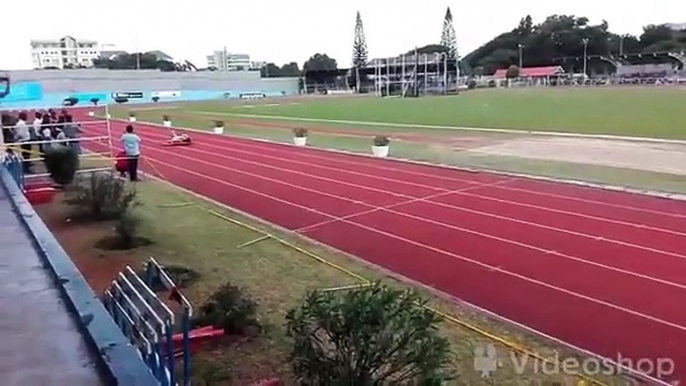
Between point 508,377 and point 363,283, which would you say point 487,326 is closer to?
point 508,377

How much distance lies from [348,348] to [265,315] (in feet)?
10.9

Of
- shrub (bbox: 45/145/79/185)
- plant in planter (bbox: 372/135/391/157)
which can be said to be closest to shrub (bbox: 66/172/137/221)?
shrub (bbox: 45/145/79/185)

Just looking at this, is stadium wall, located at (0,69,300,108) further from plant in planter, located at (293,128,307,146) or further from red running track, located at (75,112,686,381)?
red running track, located at (75,112,686,381)

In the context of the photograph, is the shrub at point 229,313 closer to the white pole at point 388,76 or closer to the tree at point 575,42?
the white pole at point 388,76

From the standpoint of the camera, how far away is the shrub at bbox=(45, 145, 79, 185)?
52.8 ft

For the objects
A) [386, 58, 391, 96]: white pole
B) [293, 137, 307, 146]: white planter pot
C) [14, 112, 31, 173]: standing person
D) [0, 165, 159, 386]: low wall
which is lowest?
[0, 165, 159, 386]: low wall

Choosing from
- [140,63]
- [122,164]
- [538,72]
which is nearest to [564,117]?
[122,164]

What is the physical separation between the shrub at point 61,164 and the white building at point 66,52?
117980mm

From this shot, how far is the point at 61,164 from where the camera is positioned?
16219mm

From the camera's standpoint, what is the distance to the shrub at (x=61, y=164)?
16094mm

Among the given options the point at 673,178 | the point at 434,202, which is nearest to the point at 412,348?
the point at 434,202

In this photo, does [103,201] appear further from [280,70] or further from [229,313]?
[280,70]

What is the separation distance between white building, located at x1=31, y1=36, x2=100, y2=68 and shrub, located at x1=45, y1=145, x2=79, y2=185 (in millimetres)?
117980

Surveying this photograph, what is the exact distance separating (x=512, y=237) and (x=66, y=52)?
141m
